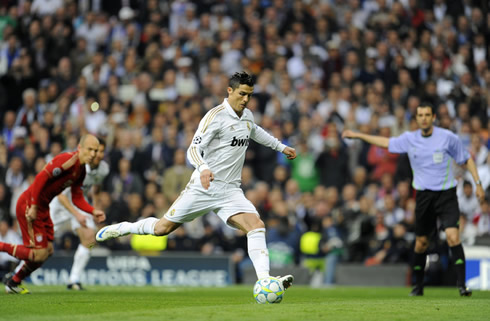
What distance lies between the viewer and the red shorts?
12.0 metres

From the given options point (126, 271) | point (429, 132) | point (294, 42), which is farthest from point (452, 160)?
point (294, 42)

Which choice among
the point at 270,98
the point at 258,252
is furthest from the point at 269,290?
the point at 270,98

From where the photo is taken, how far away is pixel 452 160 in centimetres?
1248

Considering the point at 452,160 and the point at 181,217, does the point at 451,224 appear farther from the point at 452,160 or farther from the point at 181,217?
the point at 181,217

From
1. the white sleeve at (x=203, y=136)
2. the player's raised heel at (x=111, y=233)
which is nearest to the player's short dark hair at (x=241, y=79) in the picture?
the white sleeve at (x=203, y=136)

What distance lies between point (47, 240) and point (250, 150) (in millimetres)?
8770

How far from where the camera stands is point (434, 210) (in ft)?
Answer: 40.8

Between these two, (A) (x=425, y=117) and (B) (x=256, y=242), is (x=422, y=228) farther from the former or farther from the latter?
(B) (x=256, y=242)

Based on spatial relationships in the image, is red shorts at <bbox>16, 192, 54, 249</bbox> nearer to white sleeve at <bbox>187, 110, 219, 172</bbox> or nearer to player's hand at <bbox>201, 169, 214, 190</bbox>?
white sleeve at <bbox>187, 110, 219, 172</bbox>

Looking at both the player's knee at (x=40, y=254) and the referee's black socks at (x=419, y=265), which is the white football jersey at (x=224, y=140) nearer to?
the player's knee at (x=40, y=254)

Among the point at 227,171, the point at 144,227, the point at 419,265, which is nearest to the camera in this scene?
the point at 227,171

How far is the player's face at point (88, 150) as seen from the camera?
1182cm

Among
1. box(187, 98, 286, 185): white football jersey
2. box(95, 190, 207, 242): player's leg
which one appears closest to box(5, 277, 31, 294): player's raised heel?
box(95, 190, 207, 242): player's leg

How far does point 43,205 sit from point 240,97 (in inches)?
145
